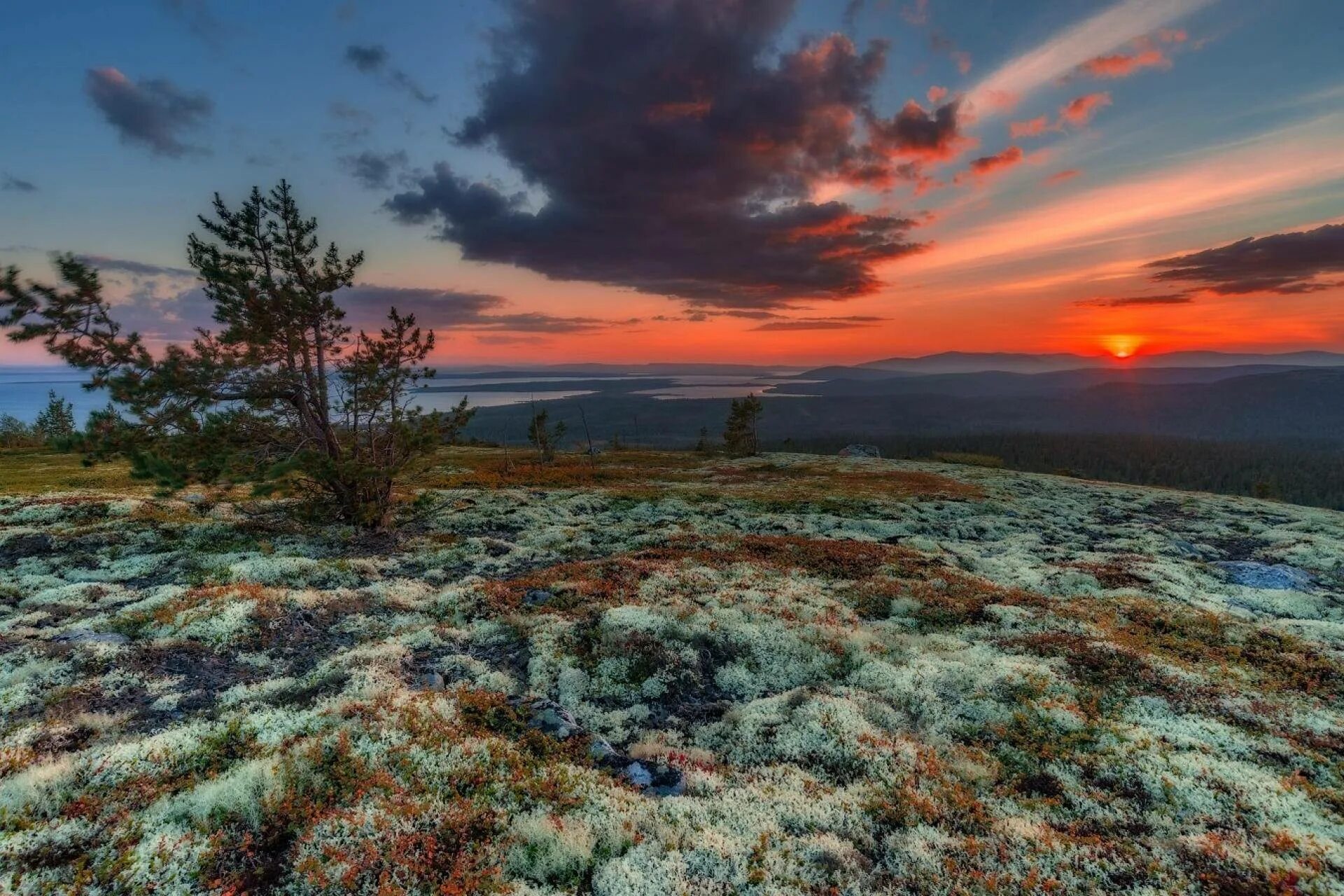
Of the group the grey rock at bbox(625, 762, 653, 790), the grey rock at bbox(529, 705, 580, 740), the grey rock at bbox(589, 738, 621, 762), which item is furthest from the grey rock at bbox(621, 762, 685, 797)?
the grey rock at bbox(529, 705, 580, 740)

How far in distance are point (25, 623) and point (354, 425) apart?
39.8ft

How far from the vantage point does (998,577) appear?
70.1 ft

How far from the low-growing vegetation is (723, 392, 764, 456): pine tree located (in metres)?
78.2

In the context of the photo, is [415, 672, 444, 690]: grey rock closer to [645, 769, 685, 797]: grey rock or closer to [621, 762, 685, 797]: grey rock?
[621, 762, 685, 797]: grey rock

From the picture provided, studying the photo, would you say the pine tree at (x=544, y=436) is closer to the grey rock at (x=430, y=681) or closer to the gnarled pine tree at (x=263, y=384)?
the gnarled pine tree at (x=263, y=384)

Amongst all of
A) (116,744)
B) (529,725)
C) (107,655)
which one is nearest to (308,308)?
(107,655)

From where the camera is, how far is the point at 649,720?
11.3 m

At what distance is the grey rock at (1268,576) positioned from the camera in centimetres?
2130

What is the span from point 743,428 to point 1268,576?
8118cm

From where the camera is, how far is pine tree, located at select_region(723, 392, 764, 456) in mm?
101375

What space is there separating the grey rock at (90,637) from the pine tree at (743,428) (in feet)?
294

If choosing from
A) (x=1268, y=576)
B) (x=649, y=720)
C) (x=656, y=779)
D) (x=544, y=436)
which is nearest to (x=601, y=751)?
(x=656, y=779)

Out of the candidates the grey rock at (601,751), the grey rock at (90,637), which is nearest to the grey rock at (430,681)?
the grey rock at (601,751)

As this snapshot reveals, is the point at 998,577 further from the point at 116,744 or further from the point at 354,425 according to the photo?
the point at 354,425
